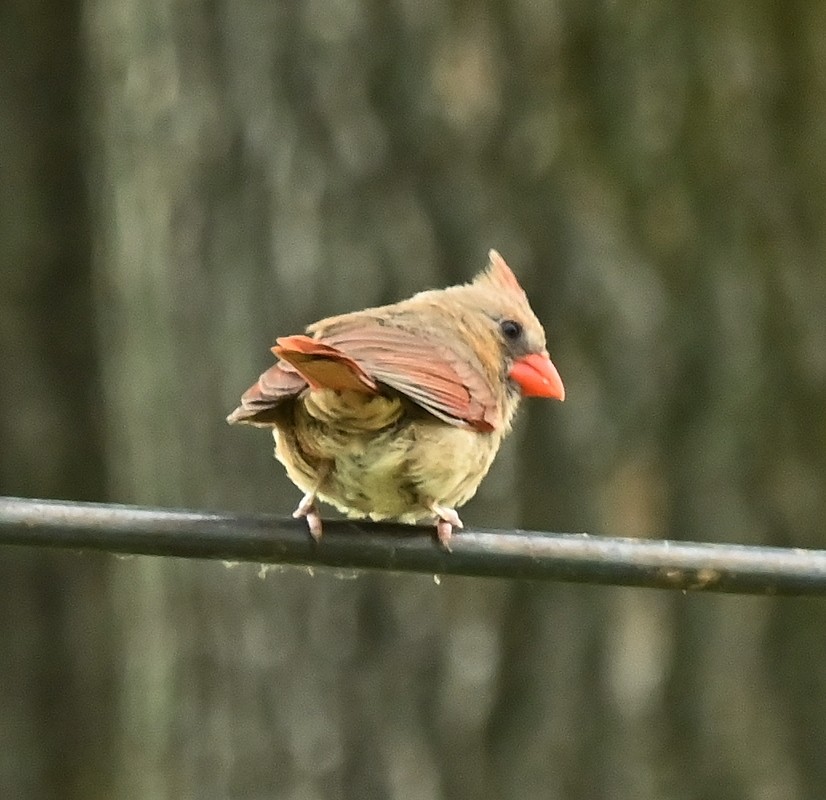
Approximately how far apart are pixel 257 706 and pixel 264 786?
200 millimetres

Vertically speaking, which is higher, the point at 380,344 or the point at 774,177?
the point at 774,177

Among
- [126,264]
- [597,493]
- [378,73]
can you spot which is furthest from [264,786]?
[378,73]

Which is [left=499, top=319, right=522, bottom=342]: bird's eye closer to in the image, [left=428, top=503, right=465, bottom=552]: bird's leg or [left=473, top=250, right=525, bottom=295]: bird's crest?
[left=473, top=250, right=525, bottom=295]: bird's crest

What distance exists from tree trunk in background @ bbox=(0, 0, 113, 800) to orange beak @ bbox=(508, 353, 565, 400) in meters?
3.27

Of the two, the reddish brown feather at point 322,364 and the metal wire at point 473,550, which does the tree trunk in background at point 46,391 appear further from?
the metal wire at point 473,550

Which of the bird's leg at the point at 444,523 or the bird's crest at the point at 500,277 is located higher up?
the bird's crest at the point at 500,277

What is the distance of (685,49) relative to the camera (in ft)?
11.2

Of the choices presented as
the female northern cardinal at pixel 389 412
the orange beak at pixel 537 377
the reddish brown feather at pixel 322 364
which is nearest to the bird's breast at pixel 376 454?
the female northern cardinal at pixel 389 412

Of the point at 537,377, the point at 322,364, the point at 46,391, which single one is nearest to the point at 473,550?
the point at 322,364

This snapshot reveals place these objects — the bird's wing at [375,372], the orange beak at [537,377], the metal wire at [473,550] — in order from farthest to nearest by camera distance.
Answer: the orange beak at [537,377]
the bird's wing at [375,372]
the metal wire at [473,550]

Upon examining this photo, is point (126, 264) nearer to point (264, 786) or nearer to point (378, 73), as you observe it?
point (378, 73)

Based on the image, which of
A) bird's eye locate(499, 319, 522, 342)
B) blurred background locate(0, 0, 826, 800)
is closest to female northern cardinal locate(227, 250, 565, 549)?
bird's eye locate(499, 319, 522, 342)

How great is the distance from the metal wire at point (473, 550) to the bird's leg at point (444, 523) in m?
0.02

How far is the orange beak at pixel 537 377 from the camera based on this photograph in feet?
10.2
